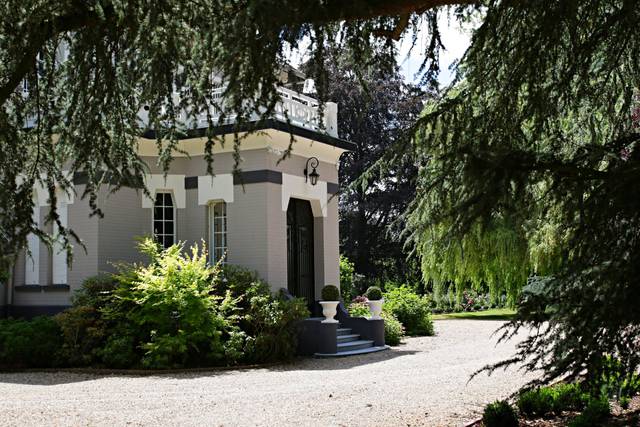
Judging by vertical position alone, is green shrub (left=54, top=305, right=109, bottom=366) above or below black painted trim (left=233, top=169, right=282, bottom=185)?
below

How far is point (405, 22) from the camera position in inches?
245

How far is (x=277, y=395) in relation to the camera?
10320 mm

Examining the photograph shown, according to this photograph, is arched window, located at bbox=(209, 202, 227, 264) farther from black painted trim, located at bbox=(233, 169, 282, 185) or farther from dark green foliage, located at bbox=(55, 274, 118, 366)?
dark green foliage, located at bbox=(55, 274, 118, 366)

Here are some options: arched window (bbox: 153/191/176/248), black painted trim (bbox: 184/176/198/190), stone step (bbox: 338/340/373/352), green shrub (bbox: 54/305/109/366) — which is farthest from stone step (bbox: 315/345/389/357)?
black painted trim (bbox: 184/176/198/190)

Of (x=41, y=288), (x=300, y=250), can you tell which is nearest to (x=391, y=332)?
(x=300, y=250)

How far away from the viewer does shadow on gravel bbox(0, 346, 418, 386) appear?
40.9 ft

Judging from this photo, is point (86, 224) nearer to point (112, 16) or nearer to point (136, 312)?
point (136, 312)

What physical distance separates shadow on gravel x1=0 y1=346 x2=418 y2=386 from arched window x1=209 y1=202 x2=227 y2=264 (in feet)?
11.4

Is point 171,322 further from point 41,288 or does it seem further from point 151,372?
point 41,288

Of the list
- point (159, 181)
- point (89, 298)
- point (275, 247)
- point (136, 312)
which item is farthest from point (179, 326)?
point (159, 181)

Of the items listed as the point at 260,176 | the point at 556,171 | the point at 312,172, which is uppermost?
the point at 312,172

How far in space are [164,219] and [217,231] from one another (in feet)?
3.99

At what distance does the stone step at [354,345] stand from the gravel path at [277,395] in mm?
1042

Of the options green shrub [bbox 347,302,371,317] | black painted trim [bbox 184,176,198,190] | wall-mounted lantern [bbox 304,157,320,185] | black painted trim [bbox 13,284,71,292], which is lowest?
green shrub [bbox 347,302,371,317]
